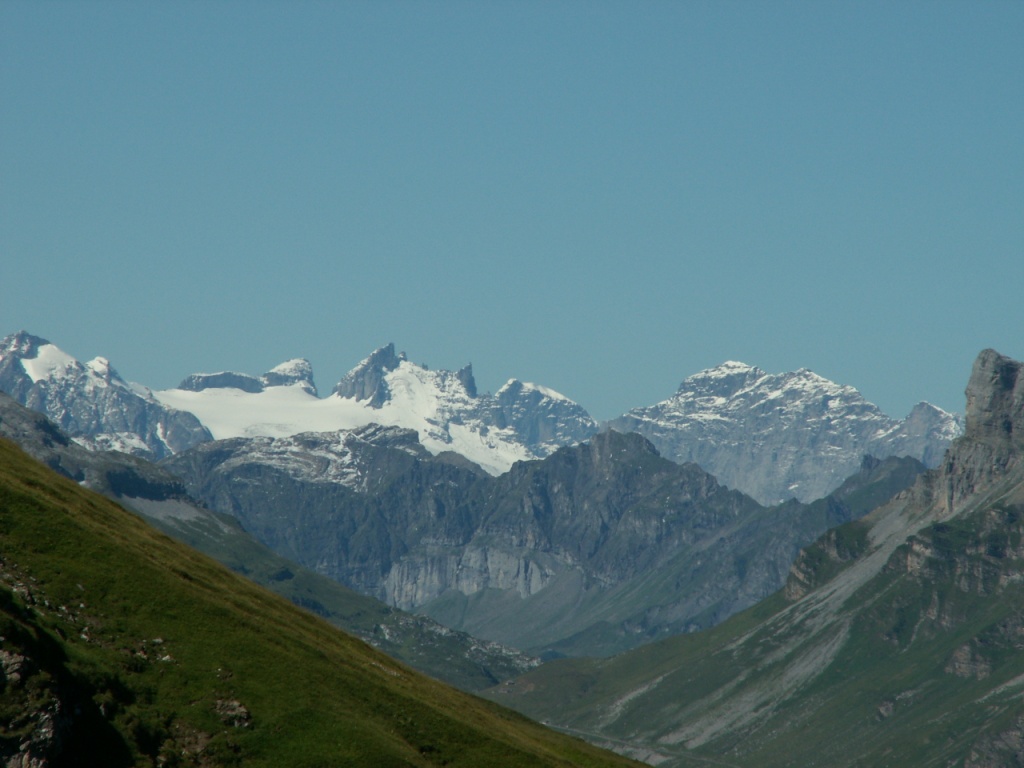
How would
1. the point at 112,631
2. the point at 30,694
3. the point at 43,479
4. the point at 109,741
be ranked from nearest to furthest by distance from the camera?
the point at 30,694, the point at 109,741, the point at 112,631, the point at 43,479

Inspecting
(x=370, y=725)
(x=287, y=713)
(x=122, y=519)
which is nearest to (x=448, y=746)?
(x=370, y=725)

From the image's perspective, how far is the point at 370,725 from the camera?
141 metres

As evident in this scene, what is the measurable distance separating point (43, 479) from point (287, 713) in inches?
1999

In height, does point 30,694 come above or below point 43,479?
below

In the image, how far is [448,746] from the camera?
148 metres

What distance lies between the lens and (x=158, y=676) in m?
132

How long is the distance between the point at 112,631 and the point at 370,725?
969 inches

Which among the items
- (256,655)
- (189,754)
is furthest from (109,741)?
(256,655)

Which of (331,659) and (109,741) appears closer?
(109,741)

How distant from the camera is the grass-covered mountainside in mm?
114438

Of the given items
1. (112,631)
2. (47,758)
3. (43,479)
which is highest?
(43,479)

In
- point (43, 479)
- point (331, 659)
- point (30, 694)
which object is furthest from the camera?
point (43, 479)

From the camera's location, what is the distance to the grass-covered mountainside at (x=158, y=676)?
114 metres

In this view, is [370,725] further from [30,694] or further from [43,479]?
[43,479]
